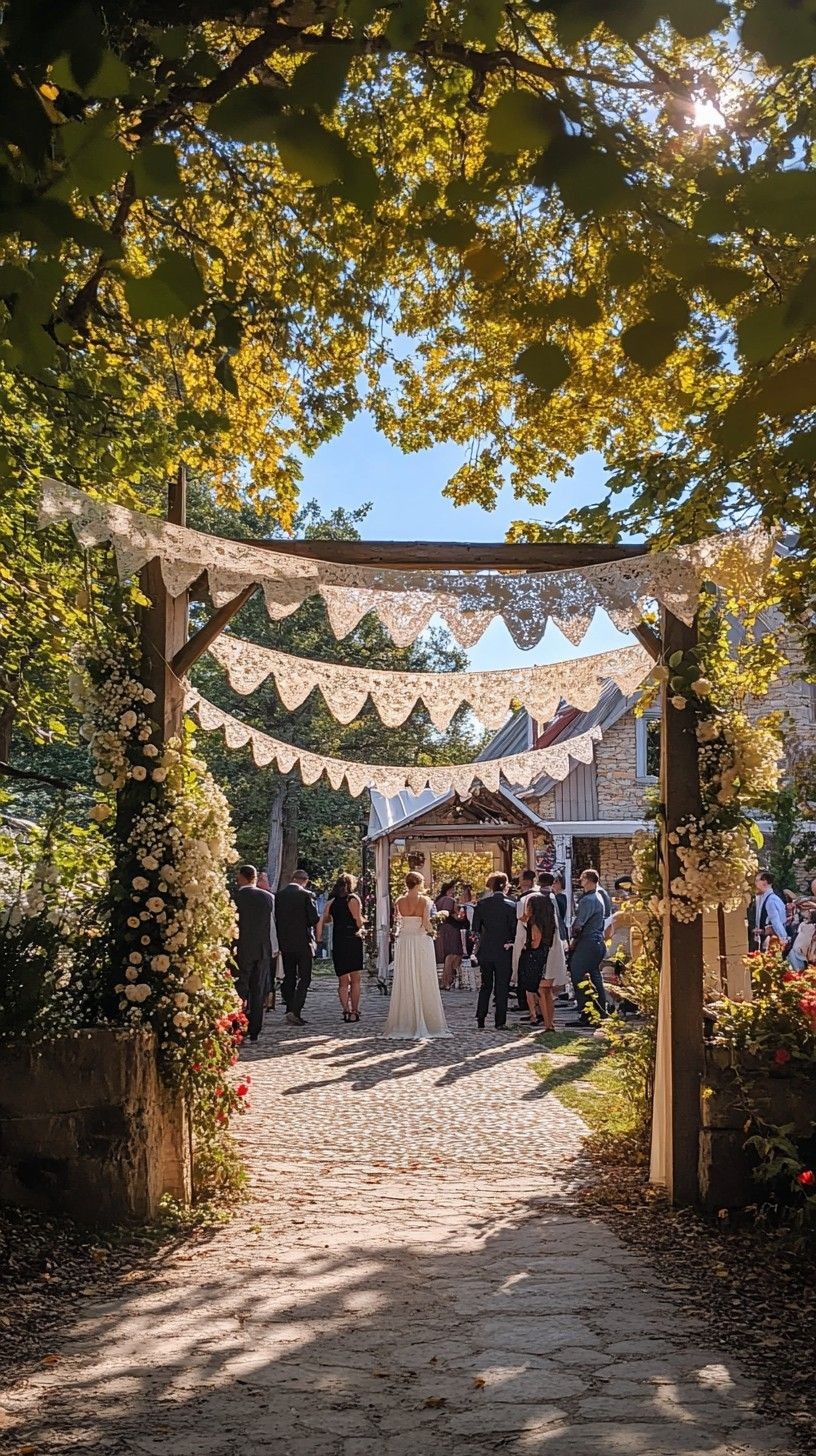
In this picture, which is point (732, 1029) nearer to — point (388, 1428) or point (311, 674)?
point (388, 1428)

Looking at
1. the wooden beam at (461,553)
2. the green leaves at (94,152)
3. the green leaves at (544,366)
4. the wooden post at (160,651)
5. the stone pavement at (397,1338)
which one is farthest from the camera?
the wooden beam at (461,553)

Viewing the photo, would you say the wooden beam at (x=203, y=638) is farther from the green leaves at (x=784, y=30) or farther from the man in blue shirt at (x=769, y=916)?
the man in blue shirt at (x=769, y=916)

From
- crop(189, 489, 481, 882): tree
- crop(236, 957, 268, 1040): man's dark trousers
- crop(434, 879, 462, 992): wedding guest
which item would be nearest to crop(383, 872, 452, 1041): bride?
crop(236, 957, 268, 1040): man's dark trousers

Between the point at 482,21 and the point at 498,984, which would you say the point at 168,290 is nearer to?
the point at 482,21

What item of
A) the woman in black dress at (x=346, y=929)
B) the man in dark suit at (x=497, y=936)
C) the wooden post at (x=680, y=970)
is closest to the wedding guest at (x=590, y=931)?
the man in dark suit at (x=497, y=936)

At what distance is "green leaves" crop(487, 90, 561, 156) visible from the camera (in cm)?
229

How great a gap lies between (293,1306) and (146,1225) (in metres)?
1.27

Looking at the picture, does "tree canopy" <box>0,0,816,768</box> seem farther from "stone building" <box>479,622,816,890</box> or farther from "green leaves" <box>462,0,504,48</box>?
"stone building" <box>479,622,816,890</box>

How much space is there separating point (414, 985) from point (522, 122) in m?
12.3

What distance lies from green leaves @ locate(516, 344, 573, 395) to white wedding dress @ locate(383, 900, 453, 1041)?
466 inches

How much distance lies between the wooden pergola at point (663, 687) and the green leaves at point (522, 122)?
4091 mm

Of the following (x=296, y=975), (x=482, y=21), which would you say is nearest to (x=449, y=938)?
(x=296, y=975)

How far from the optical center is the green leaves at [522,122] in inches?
90.1

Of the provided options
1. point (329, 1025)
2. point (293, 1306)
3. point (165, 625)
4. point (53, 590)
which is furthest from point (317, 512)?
point (293, 1306)
